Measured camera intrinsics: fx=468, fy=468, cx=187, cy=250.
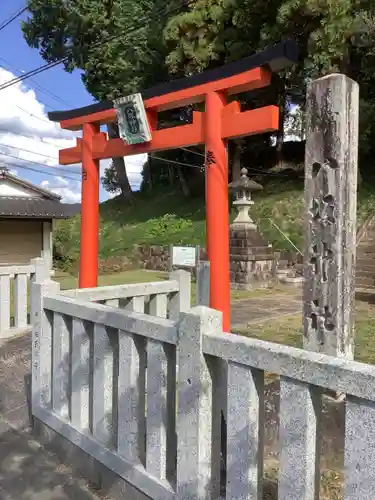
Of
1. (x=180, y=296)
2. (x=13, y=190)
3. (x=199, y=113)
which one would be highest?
(x=13, y=190)

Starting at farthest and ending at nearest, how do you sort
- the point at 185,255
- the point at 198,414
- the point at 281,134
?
the point at 281,134 < the point at 185,255 < the point at 198,414

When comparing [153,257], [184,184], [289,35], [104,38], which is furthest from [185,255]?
[104,38]

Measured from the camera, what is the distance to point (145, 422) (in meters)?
2.80

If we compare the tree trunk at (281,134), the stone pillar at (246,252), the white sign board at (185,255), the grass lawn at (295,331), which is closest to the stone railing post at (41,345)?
the grass lawn at (295,331)

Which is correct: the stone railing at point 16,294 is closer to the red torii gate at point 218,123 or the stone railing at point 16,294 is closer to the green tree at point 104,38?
the red torii gate at point 218,123

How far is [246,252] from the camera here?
494 inches

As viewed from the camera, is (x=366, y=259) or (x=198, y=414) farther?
(x=366, y=259)

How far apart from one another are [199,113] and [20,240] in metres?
13.0

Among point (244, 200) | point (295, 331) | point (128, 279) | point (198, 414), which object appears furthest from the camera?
point (128, 279)

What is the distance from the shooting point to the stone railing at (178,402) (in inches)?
73.1

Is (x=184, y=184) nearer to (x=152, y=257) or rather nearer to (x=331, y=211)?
(x=152, y=257)

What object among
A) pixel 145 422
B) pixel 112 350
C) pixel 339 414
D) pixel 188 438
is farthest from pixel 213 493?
pixel 339 414

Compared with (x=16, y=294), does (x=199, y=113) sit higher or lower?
higher

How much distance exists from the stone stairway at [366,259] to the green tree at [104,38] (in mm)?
12065
